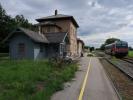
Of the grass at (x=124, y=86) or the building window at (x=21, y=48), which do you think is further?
the building window at (x=21, y=48)

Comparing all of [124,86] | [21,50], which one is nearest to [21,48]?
[21,50]

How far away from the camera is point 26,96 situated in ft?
26.9

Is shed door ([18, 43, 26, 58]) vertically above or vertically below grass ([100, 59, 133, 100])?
above

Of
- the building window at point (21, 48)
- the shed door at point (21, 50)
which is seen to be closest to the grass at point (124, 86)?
the shed door at point (21, 50)

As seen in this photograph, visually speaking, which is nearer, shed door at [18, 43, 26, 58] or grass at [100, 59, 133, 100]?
grass at [100, 59, 133, 100]

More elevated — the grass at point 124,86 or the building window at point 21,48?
the building window at point 21,48

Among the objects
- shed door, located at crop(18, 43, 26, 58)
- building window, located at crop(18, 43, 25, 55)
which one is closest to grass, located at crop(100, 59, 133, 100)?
shed door, located at crop(18, 43, 26, 58)

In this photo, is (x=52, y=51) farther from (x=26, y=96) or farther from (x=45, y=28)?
(x=26, y=96)

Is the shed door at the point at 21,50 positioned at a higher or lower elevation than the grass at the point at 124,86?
higher

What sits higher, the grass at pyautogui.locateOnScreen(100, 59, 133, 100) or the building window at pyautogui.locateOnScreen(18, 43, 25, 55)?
the building window at pyautogui.locateOnScreen(18, 43, 25, 55)

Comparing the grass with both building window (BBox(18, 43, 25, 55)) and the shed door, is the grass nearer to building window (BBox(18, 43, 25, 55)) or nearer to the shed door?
the shed door

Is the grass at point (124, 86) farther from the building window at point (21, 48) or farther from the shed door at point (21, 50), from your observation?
the building window at point (21, 48)

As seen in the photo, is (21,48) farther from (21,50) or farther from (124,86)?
(124,86)

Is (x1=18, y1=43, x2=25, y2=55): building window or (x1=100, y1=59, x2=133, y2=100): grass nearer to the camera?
(x1=100, y1=59, x2=133, y2=100): grass
